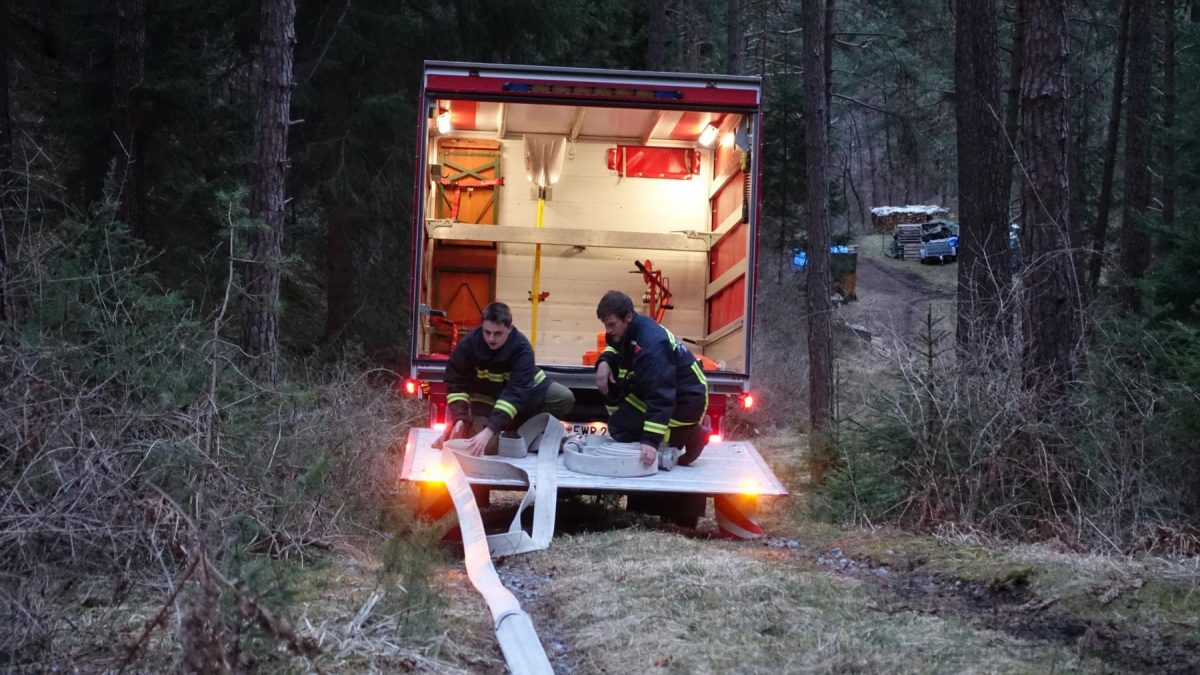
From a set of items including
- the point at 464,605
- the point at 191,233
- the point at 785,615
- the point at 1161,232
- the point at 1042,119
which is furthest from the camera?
the point at 191,233

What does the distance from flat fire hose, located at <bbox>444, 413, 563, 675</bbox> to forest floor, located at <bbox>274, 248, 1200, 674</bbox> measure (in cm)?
11

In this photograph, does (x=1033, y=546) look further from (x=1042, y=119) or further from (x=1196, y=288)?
(x=1196, y=288)

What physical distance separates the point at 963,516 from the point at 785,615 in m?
3.15

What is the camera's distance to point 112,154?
1427 centimetres

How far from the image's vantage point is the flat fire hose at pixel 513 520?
558cm

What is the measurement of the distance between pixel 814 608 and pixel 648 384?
2925 mm

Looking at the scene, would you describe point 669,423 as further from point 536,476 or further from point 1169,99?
point 1169,99

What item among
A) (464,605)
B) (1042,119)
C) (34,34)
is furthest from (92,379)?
(34,34)

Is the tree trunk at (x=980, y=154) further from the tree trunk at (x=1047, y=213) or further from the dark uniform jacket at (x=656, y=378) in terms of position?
the dark uniform jacket at (x=656, y=378)

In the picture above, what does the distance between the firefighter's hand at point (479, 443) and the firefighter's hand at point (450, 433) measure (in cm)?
28

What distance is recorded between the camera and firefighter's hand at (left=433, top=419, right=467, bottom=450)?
8492 millimetres

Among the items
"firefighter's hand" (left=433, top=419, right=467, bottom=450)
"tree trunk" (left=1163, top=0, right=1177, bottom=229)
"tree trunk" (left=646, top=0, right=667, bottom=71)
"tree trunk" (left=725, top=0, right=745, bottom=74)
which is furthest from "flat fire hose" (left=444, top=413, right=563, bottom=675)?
"tree trunk" (left=725, top=0, right=745, bottom=74)

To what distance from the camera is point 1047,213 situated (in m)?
8.98

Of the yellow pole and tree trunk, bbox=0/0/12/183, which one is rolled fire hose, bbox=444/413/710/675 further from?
tree trunk, bbox=0/0/12/183
